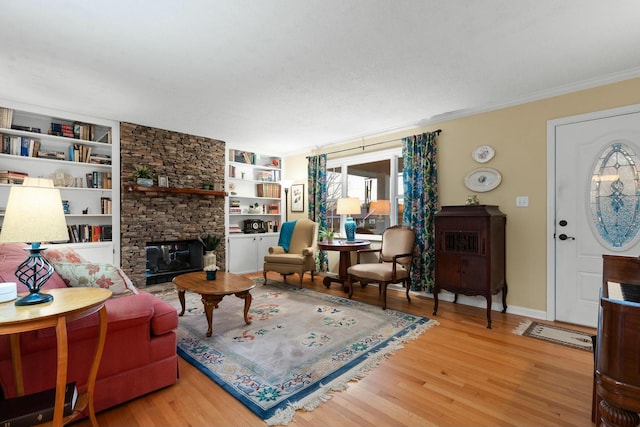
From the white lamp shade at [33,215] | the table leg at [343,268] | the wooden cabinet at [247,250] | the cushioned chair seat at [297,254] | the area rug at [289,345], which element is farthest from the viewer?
the wooden cabinet at [247,250]

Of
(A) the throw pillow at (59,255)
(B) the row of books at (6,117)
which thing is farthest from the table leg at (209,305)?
(B) the row of books at (6,117)

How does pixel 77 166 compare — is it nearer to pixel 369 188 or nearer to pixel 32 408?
pixel 32 408

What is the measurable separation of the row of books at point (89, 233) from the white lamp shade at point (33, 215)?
3094 mm

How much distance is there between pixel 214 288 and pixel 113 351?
1129 millimetres

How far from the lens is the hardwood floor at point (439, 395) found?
168cm

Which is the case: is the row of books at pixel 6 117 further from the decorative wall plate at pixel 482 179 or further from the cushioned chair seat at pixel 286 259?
the decorative wall plate at pixel 482 179

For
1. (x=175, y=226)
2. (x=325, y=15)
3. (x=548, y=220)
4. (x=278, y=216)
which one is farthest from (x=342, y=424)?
(x=278, y=216)

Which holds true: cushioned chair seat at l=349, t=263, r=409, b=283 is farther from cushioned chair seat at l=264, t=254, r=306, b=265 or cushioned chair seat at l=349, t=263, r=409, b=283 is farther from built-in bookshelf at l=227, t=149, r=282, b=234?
built-in bookshelf at l=227, t=149, r=282, b=234

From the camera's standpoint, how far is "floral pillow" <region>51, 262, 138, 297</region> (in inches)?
79.2

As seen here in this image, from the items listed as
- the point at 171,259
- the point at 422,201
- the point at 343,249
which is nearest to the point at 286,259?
the point at 343,249

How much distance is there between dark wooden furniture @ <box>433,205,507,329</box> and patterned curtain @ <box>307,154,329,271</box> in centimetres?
236

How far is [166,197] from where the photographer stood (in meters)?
4.88

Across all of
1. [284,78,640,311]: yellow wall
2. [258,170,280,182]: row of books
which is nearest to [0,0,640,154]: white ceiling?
[284,78,640,311]: yellow wall

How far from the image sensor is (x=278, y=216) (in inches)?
259
